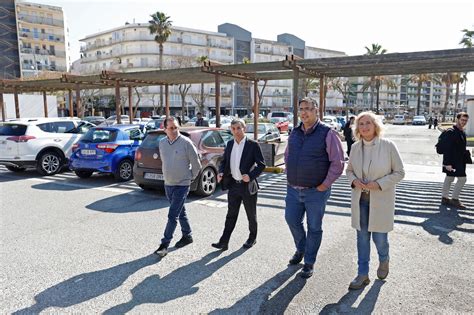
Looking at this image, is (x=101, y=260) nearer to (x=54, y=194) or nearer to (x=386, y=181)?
(x=386, y=181)

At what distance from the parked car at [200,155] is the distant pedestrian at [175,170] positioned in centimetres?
274

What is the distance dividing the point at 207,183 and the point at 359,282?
4.64m

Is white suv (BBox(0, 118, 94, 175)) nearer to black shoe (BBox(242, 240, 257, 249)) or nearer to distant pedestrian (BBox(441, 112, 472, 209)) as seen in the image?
black shoe (BBox(242, 240, 257, 249))

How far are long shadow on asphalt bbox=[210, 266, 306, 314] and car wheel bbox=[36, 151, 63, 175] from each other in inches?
350

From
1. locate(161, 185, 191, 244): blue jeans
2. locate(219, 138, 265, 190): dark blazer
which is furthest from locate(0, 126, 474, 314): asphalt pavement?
→ locate(219, 138, 265, 190): dark blazer

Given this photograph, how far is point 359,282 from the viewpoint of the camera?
364 cm

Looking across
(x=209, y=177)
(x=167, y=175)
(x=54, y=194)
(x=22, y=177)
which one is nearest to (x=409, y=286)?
(x=167, y=175)

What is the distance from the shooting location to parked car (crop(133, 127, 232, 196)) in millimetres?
7559

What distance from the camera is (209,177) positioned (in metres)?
7.91

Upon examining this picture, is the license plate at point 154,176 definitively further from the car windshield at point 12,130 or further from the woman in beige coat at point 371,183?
the car windshield at point 12,130

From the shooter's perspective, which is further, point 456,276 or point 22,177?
point 22,177

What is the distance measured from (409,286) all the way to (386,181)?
116 centimetres

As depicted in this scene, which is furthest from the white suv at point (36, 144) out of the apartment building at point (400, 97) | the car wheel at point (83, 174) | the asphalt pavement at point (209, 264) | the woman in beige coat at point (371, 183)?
the apartment building at point (400, 97)

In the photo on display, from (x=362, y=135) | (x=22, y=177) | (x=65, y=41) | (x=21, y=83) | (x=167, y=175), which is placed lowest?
(x=22, y=177)
